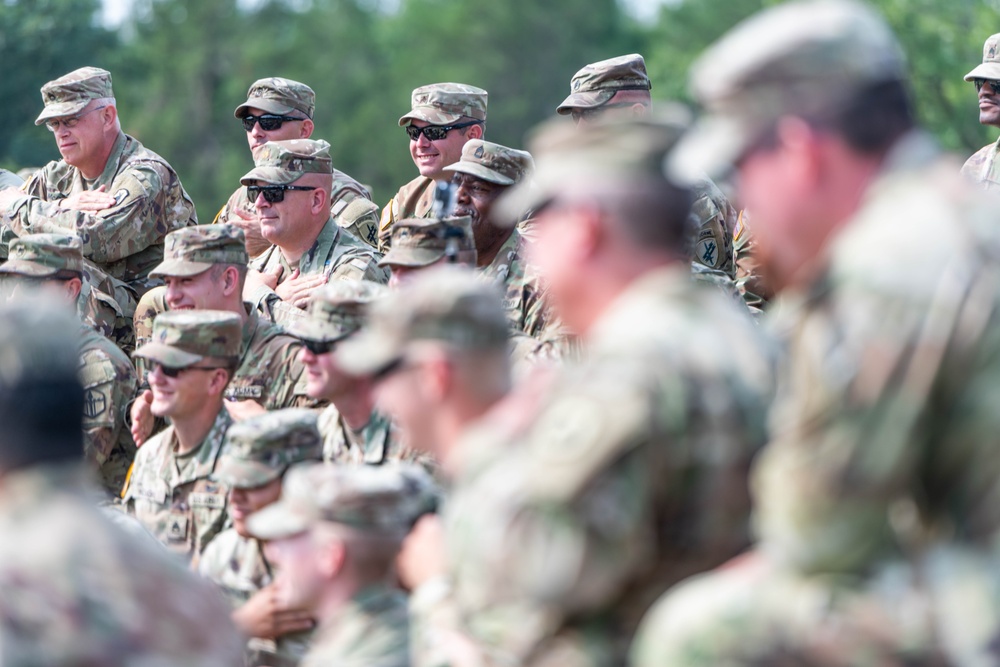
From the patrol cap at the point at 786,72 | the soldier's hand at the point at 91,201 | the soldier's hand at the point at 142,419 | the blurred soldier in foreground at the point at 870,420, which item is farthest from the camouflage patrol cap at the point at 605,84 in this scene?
the blurred soldier in foreground at the point at 870,420

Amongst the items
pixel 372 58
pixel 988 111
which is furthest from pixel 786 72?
pixel 372 58

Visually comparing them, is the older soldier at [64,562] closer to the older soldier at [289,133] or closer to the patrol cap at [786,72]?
the patrol cap at [786,72]

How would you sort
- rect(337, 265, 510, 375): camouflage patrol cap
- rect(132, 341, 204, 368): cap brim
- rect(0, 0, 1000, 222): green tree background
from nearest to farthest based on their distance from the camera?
rect(337, 265, 510, 375): camouflage patrol cap → rect(132, 341, 204, 368): cap brim → rect(0, 0, 1000, 222): green tree background

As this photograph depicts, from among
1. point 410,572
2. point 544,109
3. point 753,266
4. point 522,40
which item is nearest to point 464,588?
point 410,572

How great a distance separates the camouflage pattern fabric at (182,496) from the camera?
23.0 feet

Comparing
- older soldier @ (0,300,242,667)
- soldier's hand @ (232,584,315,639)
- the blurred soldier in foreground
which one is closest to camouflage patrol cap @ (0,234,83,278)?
soldier's hand @ (232,584,315,639)

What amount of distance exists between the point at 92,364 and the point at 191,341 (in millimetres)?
1174

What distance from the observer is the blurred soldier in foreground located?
320 centimetres

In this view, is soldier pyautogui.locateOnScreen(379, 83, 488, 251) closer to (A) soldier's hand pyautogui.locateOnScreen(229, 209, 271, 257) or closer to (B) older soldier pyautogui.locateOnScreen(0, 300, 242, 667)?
(A) soldier's hand pyautogui.locateOnScreen(229, 209, 271, 257)

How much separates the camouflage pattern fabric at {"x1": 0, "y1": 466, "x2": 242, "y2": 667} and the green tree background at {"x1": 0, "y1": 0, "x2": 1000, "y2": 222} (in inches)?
1067

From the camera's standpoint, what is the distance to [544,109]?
2003 inches

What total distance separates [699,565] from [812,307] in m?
0.68

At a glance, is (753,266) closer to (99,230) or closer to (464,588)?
(99,230)

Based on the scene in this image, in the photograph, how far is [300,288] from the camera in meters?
9.31
